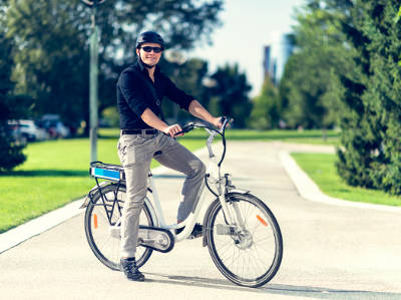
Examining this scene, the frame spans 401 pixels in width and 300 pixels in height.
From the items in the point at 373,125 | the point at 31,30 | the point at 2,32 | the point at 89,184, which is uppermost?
the point at 31,30

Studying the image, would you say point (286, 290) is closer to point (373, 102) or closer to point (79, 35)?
point (373, 102)

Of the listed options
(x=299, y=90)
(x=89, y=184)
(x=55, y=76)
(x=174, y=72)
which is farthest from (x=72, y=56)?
(x=89, y=184)

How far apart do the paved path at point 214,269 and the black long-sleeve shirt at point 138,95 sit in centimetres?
132

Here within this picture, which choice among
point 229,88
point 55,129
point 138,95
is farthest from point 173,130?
point 229,88

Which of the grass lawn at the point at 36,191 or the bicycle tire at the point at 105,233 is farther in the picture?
the grass lawn at the point at 36,191

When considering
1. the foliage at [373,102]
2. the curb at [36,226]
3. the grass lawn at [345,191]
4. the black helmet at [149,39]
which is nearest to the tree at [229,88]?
the grass lawn at [345,191]

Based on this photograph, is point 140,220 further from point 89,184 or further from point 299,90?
point 299,90

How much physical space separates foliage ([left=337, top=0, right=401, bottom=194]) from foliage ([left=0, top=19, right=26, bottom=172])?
7696mm

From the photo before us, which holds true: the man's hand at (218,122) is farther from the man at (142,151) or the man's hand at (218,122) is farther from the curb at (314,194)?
the curb at (314,194)

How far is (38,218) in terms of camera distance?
8.60 meters

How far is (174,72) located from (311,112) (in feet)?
37.8

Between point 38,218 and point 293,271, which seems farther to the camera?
point 38,218

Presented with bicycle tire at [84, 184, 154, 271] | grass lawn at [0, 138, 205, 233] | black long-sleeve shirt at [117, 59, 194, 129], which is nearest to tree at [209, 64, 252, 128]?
grass lawn at [0, 138, 205, 233]

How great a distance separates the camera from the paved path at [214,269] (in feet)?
16.3
